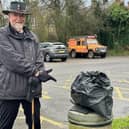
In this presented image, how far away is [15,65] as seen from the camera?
5.18 metres

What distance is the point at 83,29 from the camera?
3722cm

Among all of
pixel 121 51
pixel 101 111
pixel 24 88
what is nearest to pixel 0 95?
pixel 24 88

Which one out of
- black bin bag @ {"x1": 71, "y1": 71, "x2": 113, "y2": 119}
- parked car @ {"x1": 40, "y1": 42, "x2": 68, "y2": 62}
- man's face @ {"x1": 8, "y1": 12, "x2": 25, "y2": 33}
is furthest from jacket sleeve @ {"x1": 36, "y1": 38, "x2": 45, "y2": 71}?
parked car @ {"x1": 40, "y1": 42, "x2": 68, "y2": 62}

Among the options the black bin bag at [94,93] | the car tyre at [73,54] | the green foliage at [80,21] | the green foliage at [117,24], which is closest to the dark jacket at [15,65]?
the black bin bag at [94,93]

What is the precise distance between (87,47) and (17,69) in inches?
1125

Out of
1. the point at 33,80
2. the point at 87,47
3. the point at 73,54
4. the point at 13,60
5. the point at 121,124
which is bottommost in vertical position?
the point at 73,54

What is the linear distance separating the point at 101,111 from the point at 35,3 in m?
31.0

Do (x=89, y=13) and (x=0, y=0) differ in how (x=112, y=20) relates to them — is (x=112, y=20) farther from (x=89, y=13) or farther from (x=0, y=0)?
(x=0, y=0)

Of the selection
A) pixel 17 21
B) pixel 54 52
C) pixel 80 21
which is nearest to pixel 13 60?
pixel 17 21

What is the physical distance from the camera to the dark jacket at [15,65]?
5.19 metres

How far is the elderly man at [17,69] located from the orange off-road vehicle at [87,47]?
28.2 m

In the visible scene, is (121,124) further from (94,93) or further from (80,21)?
(80,21)

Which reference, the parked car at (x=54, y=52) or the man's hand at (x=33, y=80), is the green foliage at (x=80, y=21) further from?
the man's hand at (x=33, y=80)

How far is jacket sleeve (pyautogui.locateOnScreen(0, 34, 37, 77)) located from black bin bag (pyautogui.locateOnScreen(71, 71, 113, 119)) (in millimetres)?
571
